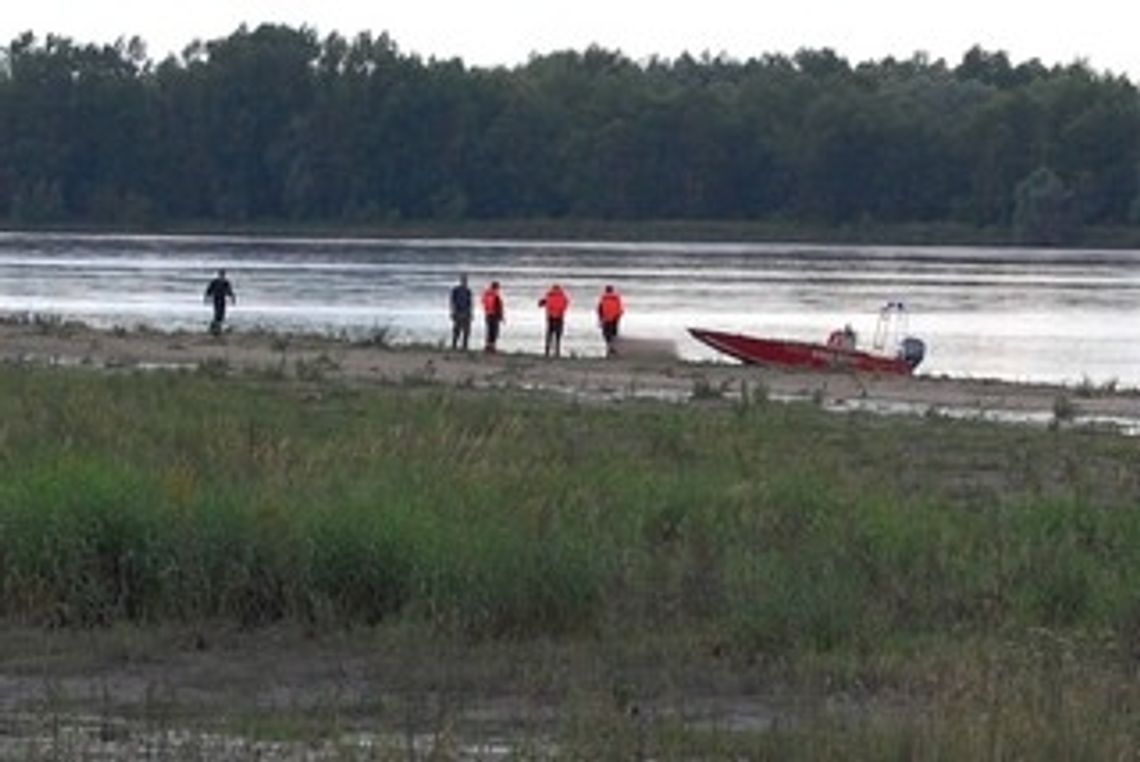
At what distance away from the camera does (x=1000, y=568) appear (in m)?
14.9

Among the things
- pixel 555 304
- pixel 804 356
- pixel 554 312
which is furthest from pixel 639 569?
pixel 554 312

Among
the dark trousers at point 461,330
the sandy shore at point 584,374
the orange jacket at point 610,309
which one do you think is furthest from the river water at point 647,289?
the sandy shore at point 584,374

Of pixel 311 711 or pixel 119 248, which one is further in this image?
pixel 119 248

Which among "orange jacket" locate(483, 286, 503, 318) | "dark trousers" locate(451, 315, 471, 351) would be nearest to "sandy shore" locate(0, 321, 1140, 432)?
"orange jacket" locate(483, 286, 503, 318)

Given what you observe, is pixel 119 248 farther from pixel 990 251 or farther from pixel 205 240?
pixel 990 251

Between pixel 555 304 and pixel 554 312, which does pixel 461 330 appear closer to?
pixel 554 312

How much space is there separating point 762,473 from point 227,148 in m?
140

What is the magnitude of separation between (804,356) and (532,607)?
30502 millimetres

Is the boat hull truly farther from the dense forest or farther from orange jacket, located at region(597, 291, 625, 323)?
the dense forest

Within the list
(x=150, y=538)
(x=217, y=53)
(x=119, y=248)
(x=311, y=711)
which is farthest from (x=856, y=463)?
(x=217, y=53)

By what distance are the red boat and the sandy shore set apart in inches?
21.3

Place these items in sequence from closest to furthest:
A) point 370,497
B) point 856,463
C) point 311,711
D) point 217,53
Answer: point 311,711 < point 370,497 < point 856,463 < point 217,53

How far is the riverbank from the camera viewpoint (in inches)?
429

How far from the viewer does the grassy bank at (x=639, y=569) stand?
1171cm
